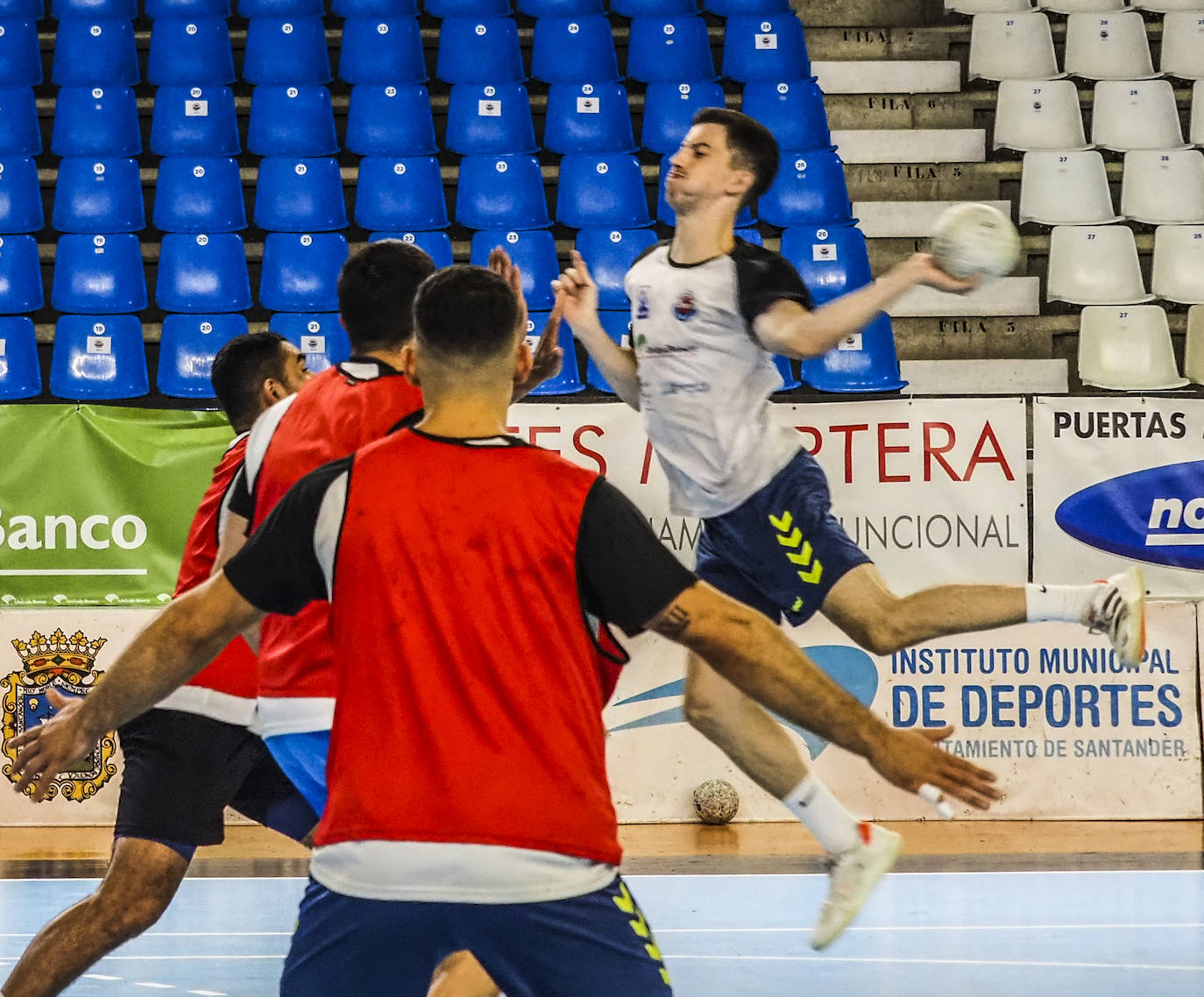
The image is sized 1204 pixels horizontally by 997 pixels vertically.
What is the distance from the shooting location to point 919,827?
8.00 meters

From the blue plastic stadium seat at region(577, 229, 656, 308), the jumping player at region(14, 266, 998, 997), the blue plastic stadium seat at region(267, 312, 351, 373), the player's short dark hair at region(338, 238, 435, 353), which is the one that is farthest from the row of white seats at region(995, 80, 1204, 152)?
the jumping player at region(14, 266, 998, 997)

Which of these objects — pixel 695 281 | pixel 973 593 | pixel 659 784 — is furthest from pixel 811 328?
pixel 659 784

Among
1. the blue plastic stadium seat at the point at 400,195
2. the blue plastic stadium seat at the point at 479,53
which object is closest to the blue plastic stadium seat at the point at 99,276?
the blue plastic stadium seat at the point at 400,195

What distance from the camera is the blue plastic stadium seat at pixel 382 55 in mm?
10742

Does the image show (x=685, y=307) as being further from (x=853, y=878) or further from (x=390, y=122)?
(x=390, y=122)

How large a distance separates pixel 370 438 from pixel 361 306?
352mm

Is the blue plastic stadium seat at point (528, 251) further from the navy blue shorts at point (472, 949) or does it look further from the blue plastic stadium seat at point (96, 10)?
the navy blue shorts at point (472, 949)

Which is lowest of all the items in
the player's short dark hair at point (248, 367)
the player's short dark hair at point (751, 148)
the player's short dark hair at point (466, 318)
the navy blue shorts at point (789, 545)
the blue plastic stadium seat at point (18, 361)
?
the navy blue shorts at point (789, 545)

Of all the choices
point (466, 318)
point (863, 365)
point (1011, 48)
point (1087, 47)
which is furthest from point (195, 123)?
point (466, 318)

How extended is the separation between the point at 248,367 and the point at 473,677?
7.86ft

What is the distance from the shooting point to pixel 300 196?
1004 centimetres

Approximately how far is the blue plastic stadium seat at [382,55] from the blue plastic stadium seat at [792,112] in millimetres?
2212

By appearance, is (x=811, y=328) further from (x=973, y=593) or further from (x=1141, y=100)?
(x=1141, y=100)

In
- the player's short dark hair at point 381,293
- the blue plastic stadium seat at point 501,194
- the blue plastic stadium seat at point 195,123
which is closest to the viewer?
the player's short dark hair at point 381,293
